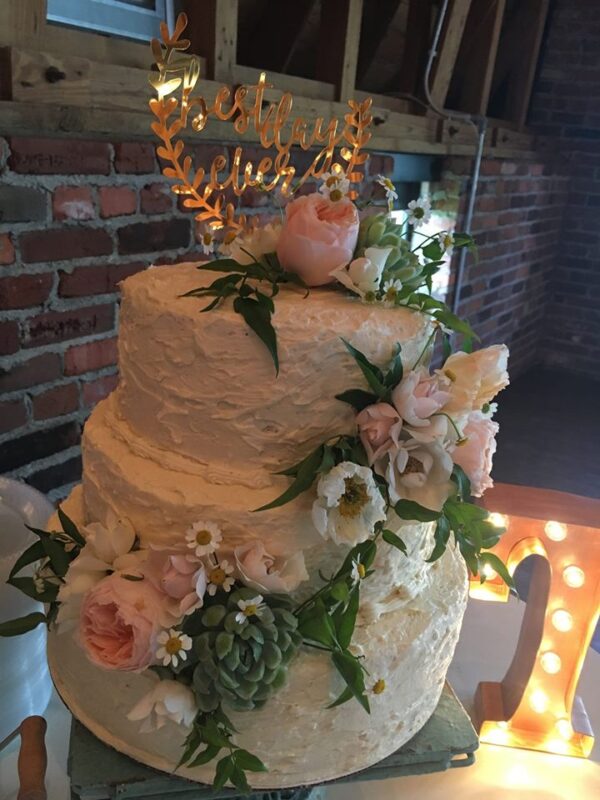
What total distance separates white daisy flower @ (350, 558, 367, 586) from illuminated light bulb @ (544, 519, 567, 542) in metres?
0.52

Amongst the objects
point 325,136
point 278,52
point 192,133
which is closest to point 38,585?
point 325,136

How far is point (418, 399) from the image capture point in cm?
71

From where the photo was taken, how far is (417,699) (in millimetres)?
880

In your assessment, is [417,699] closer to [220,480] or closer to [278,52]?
[220,480]

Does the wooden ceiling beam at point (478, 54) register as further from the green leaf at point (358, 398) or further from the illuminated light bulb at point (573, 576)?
the green leaf at point (358, 398)

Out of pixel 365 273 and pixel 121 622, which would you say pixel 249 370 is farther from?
pixel 121 622

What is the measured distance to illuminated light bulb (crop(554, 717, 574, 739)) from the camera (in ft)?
4.05

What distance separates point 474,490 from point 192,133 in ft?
4.08

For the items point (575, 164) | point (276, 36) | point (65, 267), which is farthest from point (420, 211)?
point (575, 164)

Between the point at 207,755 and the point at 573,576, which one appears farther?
the point at 573,576

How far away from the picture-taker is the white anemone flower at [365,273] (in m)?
0.80

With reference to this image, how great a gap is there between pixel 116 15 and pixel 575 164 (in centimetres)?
331

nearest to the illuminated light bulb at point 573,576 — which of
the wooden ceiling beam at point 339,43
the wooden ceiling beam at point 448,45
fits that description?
the wooden ceiling beam at point 339,43

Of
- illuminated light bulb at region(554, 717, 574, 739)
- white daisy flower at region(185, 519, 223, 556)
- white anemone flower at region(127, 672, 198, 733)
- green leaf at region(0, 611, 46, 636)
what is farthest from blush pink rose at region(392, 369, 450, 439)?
illuminated light bulb at region(554, 717, 574, 739)
